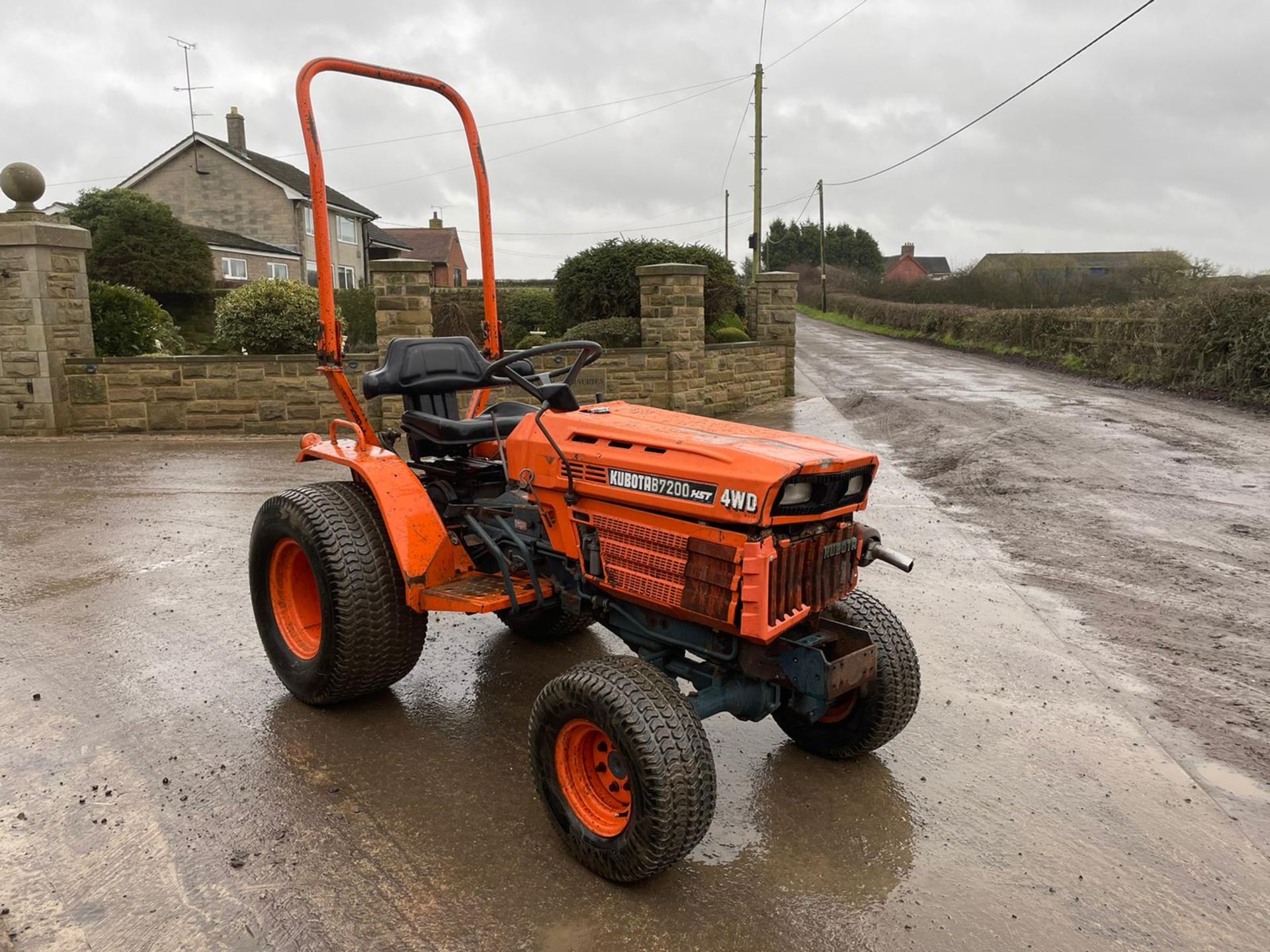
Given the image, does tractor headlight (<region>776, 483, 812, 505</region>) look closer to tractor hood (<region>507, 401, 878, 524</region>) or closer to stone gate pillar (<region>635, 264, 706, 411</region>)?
tractor hood (<region>507, 401, 878, 524</region>)

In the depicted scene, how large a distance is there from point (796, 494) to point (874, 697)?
98 cm

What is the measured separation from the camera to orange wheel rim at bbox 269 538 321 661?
3.93 m

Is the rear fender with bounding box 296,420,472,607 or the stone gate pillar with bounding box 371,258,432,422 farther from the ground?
the stone gate pillar with bounding box 371,258,432,422

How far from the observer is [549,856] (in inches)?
110

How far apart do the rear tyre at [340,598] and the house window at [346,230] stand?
1324 inches

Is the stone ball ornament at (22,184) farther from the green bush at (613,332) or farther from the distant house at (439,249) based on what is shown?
the distant house at (439,249)

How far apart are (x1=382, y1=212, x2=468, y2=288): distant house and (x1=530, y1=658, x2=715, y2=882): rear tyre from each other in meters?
43.2

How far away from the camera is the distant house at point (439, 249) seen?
4609cm

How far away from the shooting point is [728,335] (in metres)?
14.0

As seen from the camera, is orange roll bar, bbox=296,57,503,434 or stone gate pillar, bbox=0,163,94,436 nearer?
orange roll bar, bbox=296,57,503,434

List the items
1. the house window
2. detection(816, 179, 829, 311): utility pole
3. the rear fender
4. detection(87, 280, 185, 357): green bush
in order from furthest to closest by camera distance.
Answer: detection(816, 179, 829, 311): utility pole → the house window → detection(87, 280, 185, 357): green bush → the rear fender

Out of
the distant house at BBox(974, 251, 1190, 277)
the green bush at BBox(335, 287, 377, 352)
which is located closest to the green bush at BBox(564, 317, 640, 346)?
the green bush at BBox(335, 287, 377, 352)

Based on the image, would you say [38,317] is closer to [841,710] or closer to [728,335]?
[728,335]

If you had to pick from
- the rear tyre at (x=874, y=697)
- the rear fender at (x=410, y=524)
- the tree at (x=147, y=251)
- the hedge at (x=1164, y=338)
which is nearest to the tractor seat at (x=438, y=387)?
the rear fender at (x=410, y=524)
